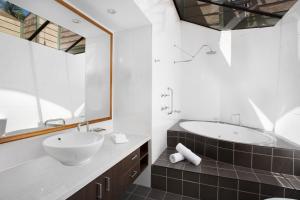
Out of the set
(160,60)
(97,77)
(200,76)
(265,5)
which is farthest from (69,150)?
(265,5)

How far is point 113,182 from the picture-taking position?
1209 millimetres

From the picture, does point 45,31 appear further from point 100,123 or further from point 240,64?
point 240,64

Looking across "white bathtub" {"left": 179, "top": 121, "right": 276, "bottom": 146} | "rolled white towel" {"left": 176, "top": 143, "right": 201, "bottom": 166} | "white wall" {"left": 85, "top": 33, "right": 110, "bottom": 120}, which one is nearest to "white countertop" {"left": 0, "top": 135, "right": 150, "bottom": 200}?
"white wall" {"left": 85, "top": 33, "right": 110, "bottom": 120}

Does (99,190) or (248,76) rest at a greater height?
(248,76)

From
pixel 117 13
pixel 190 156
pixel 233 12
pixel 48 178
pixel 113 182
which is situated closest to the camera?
pixel 48 178

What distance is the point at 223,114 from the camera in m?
3.21

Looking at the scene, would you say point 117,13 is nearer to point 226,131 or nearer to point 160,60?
point 160,60

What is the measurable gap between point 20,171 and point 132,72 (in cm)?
148

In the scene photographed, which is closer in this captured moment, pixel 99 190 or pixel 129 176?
pixel 99 190

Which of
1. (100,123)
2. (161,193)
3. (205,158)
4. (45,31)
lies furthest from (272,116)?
(45,31)

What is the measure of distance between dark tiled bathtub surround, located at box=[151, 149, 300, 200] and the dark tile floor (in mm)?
49

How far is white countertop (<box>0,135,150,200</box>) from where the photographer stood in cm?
76

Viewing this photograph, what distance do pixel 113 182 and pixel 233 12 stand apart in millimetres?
3281

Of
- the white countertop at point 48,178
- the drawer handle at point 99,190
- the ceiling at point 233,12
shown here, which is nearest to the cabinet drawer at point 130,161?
the white countertop at point 48,178
